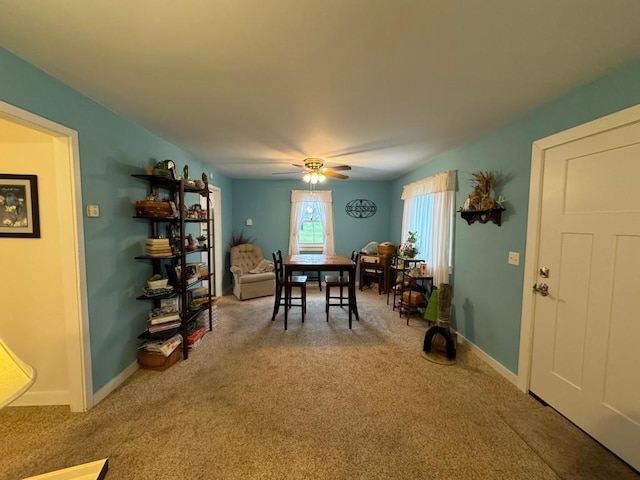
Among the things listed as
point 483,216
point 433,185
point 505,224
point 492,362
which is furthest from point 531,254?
point 433,185

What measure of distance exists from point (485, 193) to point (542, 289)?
3.33 feet

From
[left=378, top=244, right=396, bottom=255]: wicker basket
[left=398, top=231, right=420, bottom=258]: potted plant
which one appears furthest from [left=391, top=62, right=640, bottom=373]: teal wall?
[left=378, top=244, right=396, bottom=255]: wicker basket

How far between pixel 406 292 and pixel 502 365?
1586mm

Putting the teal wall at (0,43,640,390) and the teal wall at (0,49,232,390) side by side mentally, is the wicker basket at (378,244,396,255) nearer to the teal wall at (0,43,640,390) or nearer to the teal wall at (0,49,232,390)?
the teal wall at (0,43,640,390)

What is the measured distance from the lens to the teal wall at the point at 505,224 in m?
1.67

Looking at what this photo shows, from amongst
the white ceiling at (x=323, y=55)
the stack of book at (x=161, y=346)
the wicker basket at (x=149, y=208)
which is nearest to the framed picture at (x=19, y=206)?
the wicker basket at (x=149, y=208)

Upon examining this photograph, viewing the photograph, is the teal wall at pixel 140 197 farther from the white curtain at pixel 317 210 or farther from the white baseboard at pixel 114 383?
the white curtain at pixel 317 210

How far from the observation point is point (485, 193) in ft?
8.52

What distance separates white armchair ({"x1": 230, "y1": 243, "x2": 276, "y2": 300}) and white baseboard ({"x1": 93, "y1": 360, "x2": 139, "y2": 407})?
7.27 feet

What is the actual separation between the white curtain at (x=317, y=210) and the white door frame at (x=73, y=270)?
12.9 ft

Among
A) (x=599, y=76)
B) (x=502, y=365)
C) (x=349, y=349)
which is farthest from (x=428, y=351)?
(x=599, y=76)

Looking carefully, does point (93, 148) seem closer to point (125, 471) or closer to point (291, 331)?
point (125, 471)

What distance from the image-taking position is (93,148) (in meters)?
2.00

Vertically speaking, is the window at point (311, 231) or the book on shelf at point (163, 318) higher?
the window at point (311, 231)
